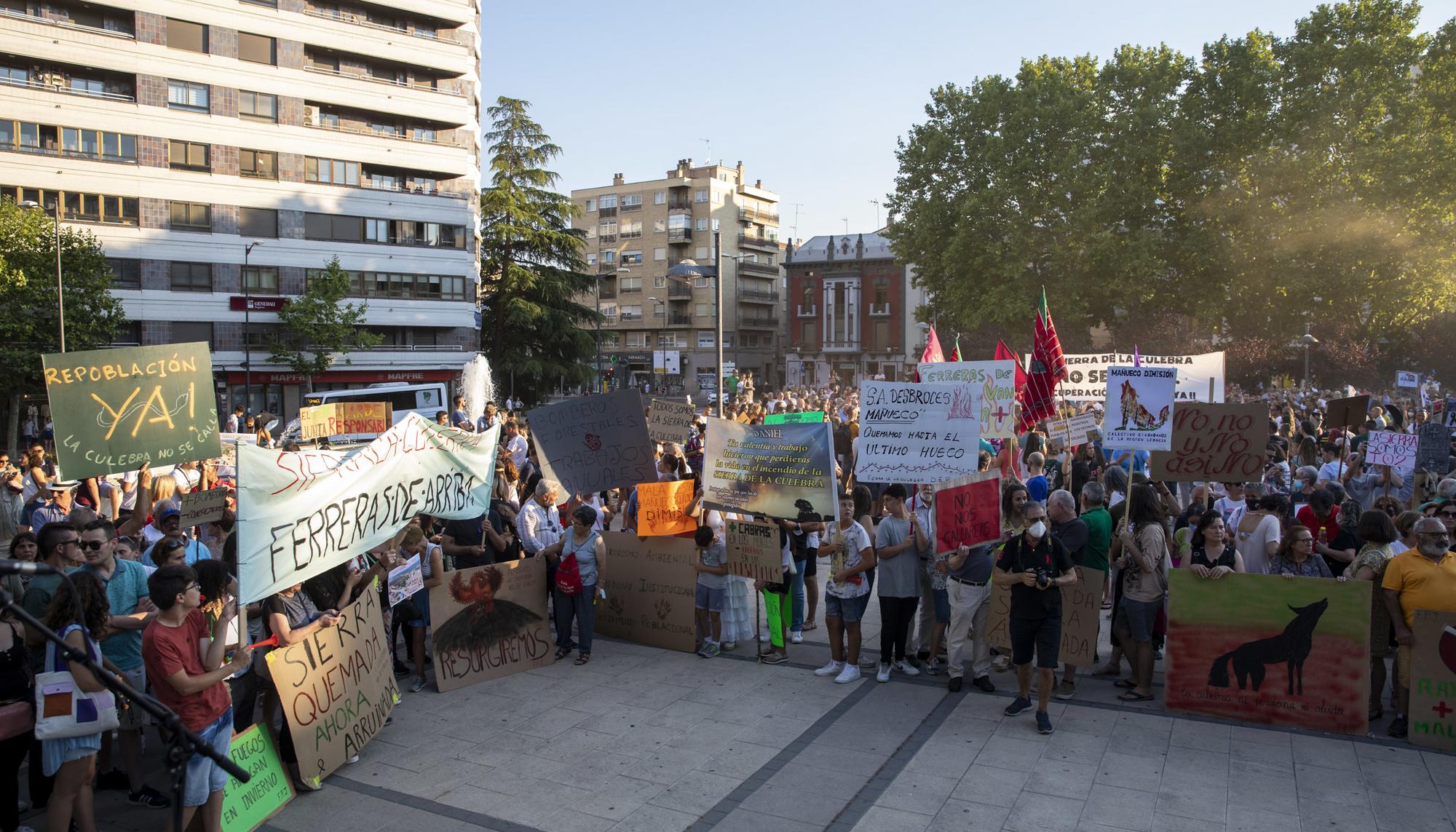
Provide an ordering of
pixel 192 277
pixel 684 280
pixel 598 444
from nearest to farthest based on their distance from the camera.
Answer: pixel 598 444, pixel 192 277, pixel 684 280

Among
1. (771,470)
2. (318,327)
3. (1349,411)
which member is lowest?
(771,470)

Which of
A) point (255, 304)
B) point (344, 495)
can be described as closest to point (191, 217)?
point (255, 304)

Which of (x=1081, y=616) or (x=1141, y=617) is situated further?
(x=1081, y=616)

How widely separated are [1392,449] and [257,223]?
4239 centimetres

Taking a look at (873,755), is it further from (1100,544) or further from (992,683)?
(1100,544)

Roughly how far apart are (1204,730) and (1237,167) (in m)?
31.5

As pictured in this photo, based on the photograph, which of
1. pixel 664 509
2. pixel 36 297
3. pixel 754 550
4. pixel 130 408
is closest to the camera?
pixel 130 408

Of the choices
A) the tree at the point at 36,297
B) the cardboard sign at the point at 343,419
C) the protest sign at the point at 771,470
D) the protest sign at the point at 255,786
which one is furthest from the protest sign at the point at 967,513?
the tree at the point at 36,297

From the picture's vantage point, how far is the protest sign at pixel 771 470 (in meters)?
9.64

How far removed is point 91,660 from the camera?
352 cm

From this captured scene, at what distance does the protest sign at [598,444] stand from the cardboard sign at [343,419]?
8958mm

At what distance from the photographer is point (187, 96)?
130 feet

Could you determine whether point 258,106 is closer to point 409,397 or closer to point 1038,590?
point 409,397

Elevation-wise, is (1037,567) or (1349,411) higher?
(1349,411)
